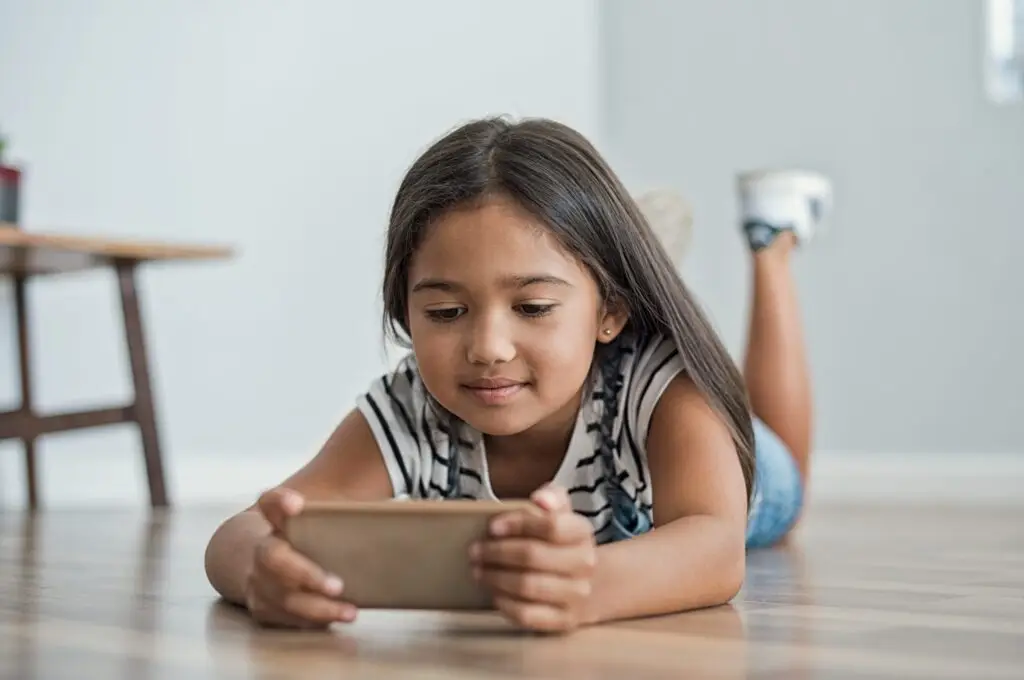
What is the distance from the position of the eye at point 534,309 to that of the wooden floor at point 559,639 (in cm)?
22

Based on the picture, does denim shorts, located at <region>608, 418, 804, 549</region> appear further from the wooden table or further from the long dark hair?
the wooden table

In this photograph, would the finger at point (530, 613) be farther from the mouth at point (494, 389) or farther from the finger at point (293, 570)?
the mouth at point (494, 389)

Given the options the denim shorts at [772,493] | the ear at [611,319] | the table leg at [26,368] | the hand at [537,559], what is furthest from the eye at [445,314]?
the table leg at [26,368]

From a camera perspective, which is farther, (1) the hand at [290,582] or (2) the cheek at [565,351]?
(2) the cheek at [565,351]

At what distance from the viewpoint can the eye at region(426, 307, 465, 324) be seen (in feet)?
3.26

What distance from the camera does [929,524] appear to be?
1.97 m

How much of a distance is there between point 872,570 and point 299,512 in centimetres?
66

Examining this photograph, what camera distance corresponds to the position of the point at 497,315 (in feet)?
3.20

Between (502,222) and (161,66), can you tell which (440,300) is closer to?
(502,222)

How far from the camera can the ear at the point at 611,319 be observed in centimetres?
110

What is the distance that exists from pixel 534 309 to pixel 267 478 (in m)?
1.86

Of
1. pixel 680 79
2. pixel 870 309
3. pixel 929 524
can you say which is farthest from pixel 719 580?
pixel 680 79

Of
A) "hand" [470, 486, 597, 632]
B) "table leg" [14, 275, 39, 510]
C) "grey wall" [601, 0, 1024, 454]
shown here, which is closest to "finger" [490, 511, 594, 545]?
"hand" [470, 486, 597, 632]

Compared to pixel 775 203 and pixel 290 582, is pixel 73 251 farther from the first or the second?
pixel 290 582
